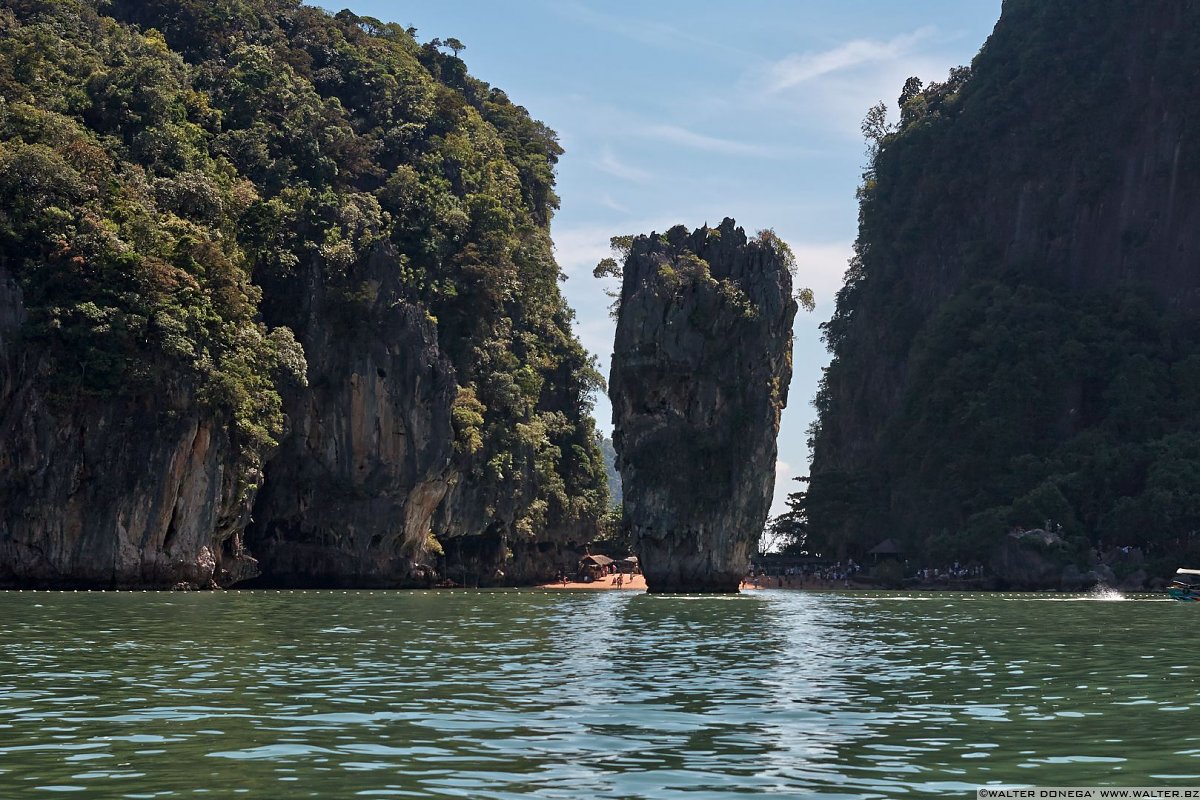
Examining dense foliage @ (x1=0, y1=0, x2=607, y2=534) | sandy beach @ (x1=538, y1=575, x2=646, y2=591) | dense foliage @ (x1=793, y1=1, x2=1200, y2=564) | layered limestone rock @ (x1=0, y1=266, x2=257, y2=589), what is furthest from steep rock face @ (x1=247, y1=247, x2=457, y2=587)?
dense foliage @ (x1=793, y1=1, x2=1200, y2=564)

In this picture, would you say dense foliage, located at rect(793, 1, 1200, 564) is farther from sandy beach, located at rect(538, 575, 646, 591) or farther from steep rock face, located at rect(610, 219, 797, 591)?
steep rock face, located at rect(610, 219, 797, 591)

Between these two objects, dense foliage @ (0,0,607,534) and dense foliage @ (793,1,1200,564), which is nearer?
dense foliage @ (0,0,607,534)

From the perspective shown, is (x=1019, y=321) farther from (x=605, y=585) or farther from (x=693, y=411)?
(x=693, y=411)

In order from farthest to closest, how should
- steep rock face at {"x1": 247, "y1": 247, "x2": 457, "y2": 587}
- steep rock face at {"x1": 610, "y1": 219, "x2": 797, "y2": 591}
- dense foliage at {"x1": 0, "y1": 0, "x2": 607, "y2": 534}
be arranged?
steep rock face at {"x1": 247, "y1": 247, "x2": 457, "y2": 587} → steep rock face at {"x1": 610, "y1": 219, "x2": 797, "y2": 591} → dense foliage at {"x1": 0, "y1": 0, "x2": 607, "y2": 534}

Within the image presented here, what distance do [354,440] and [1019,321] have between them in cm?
4711

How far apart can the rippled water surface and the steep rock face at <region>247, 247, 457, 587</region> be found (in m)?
37.1

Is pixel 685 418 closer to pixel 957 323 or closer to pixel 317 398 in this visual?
pixel 317 398

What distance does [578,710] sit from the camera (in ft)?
56.4

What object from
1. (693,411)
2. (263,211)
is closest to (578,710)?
(693,411)

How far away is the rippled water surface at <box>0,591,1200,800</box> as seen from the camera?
12266mm

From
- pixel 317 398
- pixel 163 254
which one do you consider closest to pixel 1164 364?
pixel 317 398

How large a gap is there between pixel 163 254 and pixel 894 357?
218ft

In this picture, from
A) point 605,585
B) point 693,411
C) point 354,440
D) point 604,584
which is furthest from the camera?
point 604,584

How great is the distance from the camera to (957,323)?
327 ft
